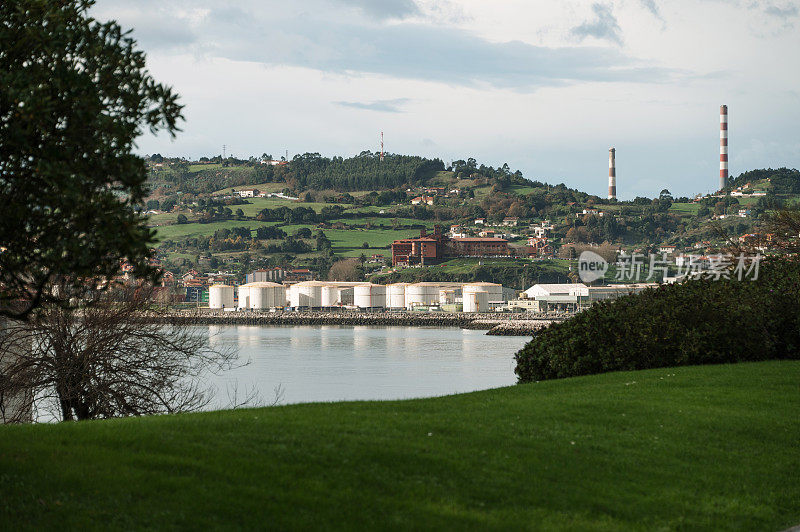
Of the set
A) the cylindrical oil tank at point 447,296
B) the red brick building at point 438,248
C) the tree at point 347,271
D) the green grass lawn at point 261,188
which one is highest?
the green grass lawn at point 261,188

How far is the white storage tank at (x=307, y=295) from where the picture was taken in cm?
11588

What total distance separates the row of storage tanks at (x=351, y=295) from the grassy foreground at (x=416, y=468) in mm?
101869

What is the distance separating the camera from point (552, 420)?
9164 mm

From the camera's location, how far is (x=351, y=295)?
385 feet

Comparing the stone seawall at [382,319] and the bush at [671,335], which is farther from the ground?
the bush at [671,335]

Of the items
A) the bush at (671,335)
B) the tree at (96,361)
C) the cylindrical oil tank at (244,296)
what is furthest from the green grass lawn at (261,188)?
the bush at (671,335)

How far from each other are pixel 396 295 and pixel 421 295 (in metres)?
3.77

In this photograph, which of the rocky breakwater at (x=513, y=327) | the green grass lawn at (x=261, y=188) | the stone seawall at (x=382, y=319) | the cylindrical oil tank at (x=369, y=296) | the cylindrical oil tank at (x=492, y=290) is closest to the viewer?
the rocky breakwater at (x=513, y=327)

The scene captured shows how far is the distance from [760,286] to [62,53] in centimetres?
1415

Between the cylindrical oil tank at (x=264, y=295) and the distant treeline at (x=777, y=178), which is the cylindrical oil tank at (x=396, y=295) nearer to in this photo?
the cylindrical oil tank at (x=264, y=295)

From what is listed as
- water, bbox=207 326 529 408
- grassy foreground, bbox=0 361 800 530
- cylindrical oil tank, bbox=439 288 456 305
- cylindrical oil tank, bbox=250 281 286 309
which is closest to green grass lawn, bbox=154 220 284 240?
cylindrical oil tank, bbox=250 281 286 309

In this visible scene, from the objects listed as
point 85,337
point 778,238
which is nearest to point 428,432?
point 85,337

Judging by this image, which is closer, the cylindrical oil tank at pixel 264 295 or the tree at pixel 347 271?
the cylindrical oil tank at pixel 264 295

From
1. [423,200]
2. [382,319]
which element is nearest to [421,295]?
[382,319]
